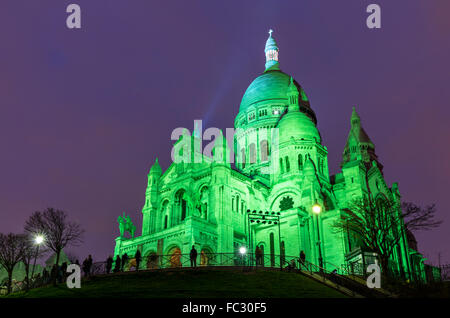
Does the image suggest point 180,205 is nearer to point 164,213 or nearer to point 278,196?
point 164,213

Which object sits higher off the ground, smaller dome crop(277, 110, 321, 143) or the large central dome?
the large central dome

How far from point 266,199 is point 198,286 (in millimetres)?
33111

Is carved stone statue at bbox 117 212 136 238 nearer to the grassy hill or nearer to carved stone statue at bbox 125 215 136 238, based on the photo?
carved stone statue at bbox 125 215 136 238

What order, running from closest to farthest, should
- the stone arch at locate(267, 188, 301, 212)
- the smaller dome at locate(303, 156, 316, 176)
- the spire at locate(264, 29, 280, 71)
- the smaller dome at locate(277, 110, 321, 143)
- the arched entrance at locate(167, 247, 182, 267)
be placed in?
1. the arched entrance at locate(167, 247, 182, 267)
2. the smaller dome at locate(303, 156, 316, 176)
3. the stone arch at locate(267, 188, 301, 212)
4. the smaller dome at locate(277, 110, 321, 143)
5. the spire at locate(264, 29, 280, 71)

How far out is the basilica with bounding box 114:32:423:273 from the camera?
46.4m

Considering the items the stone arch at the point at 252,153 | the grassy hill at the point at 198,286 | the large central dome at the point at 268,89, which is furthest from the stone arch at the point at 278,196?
the grassy hill at the point at 198,286

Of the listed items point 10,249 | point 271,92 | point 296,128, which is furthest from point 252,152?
point 10,249

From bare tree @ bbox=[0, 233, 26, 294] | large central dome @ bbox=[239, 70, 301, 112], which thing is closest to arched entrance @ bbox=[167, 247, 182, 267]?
bare tree @ bbox=[0, 233, 26, 294]

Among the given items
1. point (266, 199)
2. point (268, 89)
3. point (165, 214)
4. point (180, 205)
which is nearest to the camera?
point (180, 205)

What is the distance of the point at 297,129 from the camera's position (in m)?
60.5

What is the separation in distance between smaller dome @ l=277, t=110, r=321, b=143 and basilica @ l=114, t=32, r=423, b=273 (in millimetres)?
140

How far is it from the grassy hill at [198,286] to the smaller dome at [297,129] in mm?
32664

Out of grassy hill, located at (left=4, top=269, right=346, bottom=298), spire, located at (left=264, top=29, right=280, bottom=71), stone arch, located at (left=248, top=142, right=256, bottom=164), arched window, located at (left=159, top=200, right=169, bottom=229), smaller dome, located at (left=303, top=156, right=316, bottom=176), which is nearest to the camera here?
grassy hill, located at (left=4, top=269, right=346, bottom=298)
